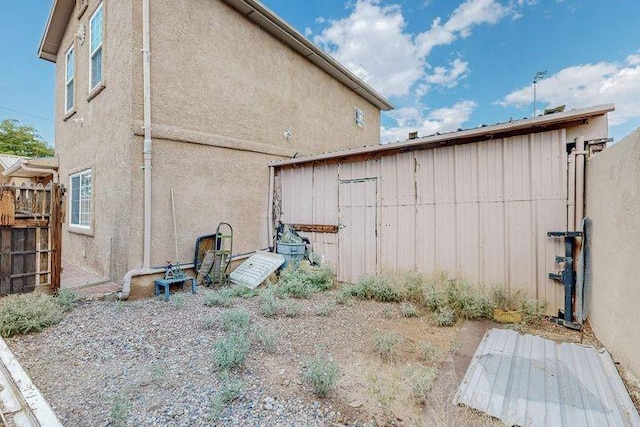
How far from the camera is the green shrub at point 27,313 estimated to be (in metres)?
3.76

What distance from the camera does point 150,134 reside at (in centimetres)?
579

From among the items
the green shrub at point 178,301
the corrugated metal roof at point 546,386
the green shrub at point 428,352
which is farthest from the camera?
the green shrub at point 178,301

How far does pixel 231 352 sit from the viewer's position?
3.05 metres

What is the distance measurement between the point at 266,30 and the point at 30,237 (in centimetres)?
746

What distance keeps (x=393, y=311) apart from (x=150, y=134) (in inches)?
227

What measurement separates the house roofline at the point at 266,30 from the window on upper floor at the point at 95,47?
203cm

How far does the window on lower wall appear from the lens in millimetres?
7383

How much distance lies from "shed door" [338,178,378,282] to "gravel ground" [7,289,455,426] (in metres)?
1.71

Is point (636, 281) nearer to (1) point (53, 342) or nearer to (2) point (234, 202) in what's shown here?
(1) point (53, 342)

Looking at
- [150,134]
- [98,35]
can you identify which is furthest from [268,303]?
[98,35]

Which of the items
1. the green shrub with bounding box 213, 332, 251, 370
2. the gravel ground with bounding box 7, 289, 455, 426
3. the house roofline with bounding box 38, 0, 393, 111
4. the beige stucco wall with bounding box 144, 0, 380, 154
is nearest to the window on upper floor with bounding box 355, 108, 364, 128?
the house roofline with bounding box 38, 0, 393, 111

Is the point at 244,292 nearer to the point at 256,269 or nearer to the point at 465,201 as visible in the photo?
the point at 256,269

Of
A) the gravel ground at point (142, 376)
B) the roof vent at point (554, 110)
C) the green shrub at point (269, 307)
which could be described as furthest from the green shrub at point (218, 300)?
the roof vent at point (554, 110)

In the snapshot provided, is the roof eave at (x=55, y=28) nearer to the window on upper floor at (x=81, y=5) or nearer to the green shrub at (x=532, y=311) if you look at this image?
the window on upper floor at (x=81, y=5)
